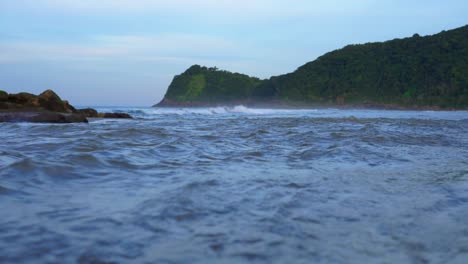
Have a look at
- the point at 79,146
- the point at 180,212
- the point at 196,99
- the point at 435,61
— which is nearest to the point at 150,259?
the point at 180,212

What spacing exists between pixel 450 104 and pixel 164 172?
65.3 metres

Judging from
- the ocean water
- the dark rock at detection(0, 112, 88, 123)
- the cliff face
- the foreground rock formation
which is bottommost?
the ocean water

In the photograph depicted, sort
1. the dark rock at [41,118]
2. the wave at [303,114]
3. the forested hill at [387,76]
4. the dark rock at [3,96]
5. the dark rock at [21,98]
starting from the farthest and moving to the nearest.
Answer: the forested hill at [387,76] < the wave at [303,114] < the dark rock at [21,98] < the dark rock at [3,96] < the dark rock at [41,118]

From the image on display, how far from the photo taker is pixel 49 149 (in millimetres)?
5012

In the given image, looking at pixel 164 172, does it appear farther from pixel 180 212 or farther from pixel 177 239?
pixel 177 239

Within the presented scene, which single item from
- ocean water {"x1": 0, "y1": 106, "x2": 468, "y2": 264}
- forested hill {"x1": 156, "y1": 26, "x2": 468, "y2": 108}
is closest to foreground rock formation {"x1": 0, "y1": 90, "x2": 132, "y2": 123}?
ocean water {"x1": 0, "y1": 106, "x2": 468, "y2": 264}

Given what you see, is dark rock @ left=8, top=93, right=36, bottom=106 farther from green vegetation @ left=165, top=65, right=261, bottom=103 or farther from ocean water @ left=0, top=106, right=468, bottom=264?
green vegetation @ left=165, top=65, right=261, bottom=103

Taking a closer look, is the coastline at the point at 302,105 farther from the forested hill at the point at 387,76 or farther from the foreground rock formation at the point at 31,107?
the foreground rock formation at the point at 31,107

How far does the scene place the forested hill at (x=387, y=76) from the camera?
65250mm

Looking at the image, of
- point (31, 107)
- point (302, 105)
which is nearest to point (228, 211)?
point (31, 107)

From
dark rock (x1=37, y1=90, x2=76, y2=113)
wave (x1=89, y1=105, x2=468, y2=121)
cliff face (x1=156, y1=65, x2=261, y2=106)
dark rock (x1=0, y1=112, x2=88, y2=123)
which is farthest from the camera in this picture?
cliff face (x1=156, y1=65, x2=261, y2=106)

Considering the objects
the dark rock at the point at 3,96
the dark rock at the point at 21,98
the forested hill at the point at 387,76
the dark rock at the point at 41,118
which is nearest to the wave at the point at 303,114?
the dark rock at the point at 21,98

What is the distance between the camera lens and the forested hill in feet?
214

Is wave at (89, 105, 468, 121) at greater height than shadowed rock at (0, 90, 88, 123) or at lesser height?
lesser
